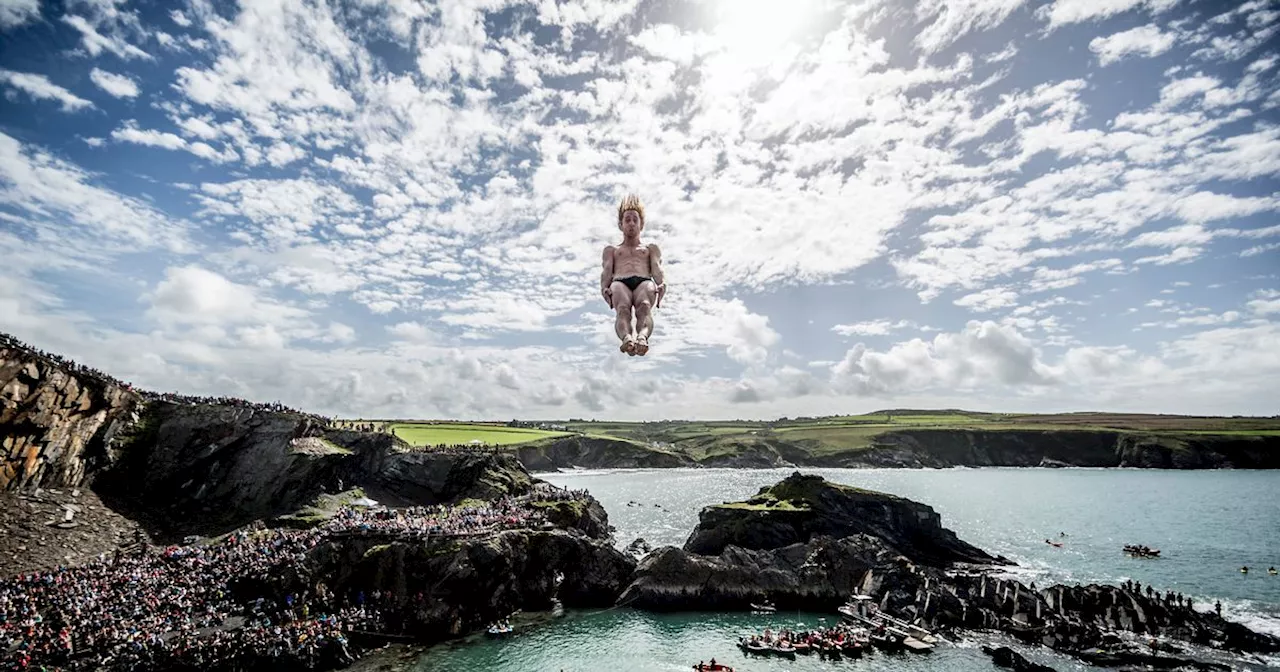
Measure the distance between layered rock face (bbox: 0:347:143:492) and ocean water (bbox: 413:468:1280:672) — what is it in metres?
39.4

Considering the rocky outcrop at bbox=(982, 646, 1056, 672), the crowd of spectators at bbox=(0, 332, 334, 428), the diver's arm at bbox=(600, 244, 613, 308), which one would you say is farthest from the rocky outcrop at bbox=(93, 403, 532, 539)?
the diver's arm at bbox=(600, 244, 613, 308)

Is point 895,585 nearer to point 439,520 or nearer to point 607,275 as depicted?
point 439,520

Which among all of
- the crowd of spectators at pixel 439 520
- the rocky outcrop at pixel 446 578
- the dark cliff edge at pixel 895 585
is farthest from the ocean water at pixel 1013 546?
the crowd of spectators at pixel 439 520

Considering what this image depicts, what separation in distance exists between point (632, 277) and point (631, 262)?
29 cm

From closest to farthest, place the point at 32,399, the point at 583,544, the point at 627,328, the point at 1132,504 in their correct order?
the point at 627,328 < the point at 32,399 < the point at 583,544 < the point at 1132,504

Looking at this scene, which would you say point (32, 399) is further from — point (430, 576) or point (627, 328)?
point (627, 328)

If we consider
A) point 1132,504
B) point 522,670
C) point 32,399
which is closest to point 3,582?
point 32,399

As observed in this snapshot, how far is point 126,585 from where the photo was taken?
1496 inches

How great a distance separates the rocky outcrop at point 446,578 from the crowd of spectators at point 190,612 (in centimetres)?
90

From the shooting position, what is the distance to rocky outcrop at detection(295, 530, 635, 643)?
4284 cm

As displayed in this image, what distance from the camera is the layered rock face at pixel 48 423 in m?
48.2

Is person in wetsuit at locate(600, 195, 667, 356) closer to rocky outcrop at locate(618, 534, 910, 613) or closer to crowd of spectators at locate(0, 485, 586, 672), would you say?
crowd of spectators at locate(0, 485, 586, 672)

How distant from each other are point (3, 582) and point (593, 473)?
164 meters

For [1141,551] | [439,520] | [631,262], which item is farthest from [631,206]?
[1141,551]
